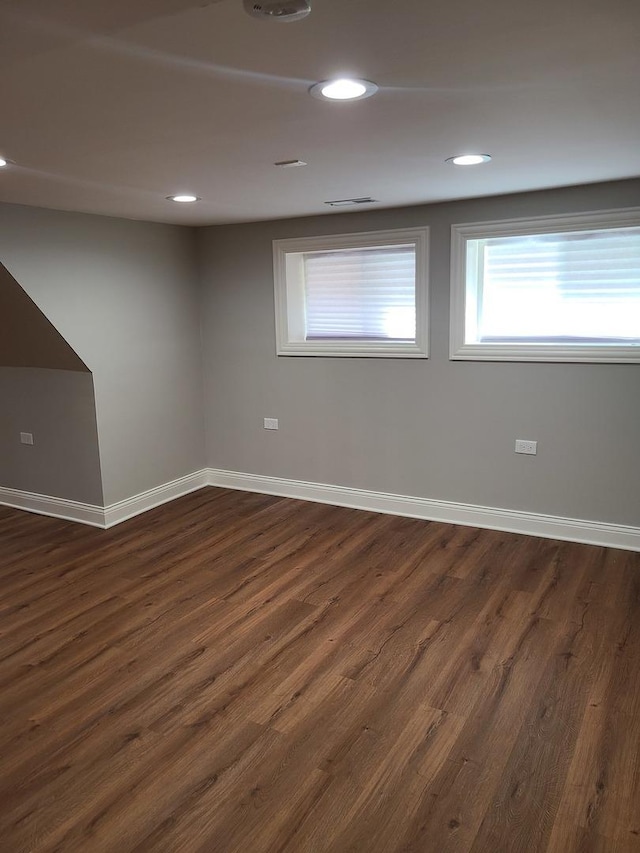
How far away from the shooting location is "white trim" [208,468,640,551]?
4047 mm

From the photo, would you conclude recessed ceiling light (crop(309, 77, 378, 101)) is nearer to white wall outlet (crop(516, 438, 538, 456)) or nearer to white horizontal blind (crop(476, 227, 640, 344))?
white horizontal blind (crop(476, 227, 640, 344))

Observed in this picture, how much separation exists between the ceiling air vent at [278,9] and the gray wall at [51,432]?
3.49 meters

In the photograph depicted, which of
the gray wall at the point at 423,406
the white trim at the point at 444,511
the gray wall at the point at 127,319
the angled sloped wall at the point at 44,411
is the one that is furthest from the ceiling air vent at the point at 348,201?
the white trim at the point at 444,511

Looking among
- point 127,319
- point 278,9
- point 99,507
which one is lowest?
point 99,507

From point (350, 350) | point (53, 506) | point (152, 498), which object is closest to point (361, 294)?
point (350, 350)

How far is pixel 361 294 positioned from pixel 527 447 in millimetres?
1657

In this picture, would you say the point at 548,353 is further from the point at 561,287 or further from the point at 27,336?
the point at 27,336

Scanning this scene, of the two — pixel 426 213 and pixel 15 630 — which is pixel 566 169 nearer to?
pixel 426 213

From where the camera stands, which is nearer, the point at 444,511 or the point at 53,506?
the point at 444,511

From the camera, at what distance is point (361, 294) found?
4777 millimetres

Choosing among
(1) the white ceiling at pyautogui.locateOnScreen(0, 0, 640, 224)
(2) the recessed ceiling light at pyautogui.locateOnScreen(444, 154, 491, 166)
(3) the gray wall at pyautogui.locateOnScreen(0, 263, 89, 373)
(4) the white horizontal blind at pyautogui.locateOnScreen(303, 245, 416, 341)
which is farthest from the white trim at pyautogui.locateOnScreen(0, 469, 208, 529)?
(2) the recessed ceiling light at pyautogui.locateOnScreen(444, 154, 491, 166)

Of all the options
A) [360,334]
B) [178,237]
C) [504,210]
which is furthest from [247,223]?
[504,210]

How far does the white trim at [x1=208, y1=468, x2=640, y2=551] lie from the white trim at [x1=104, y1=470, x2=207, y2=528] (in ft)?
0.60

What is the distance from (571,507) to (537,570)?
0.62 meters
